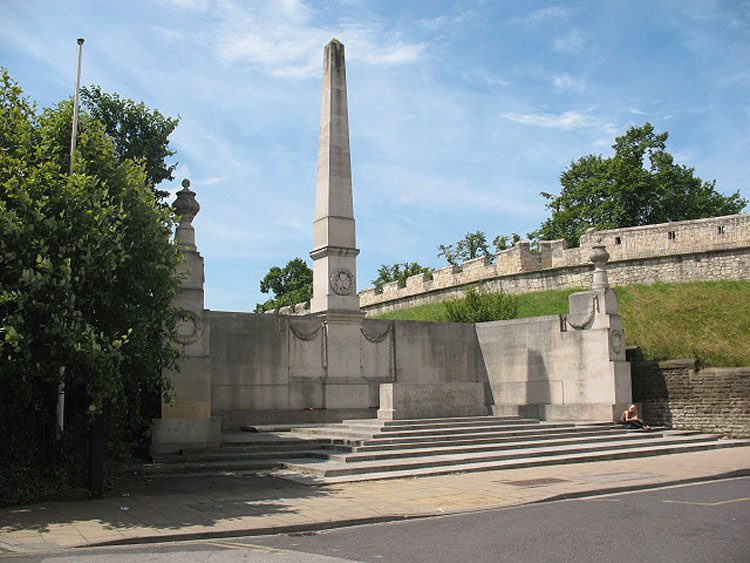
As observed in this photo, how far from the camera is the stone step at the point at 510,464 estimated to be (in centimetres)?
1224

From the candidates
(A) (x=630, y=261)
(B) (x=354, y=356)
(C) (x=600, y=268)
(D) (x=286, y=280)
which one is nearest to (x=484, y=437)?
(B) (x=354, y=356)

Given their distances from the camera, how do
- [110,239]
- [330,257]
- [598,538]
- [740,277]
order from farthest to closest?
[740,277] → [330,257] → [110,239] → [598,538]

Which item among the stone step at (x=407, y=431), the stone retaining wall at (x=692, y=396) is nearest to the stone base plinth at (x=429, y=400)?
the stone step at (x=407, y=431)

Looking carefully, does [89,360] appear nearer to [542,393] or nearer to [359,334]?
[359,334]

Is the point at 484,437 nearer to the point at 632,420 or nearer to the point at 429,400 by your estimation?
the point at 429,400

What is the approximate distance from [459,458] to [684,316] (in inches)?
752

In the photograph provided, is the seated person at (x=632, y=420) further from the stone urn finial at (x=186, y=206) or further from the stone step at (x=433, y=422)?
the stone urn finial at (x=186, y=206)

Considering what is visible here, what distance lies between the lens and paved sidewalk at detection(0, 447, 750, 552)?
8273mm

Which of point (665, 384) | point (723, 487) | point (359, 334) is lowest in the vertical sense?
point (723, 487)

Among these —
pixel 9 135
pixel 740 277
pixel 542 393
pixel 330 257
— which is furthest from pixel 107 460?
pixel 740 277

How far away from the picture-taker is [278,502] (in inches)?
396

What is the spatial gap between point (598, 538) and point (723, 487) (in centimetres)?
480

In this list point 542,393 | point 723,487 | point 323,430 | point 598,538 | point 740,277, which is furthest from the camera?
point 740,277

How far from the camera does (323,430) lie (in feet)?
54.8
